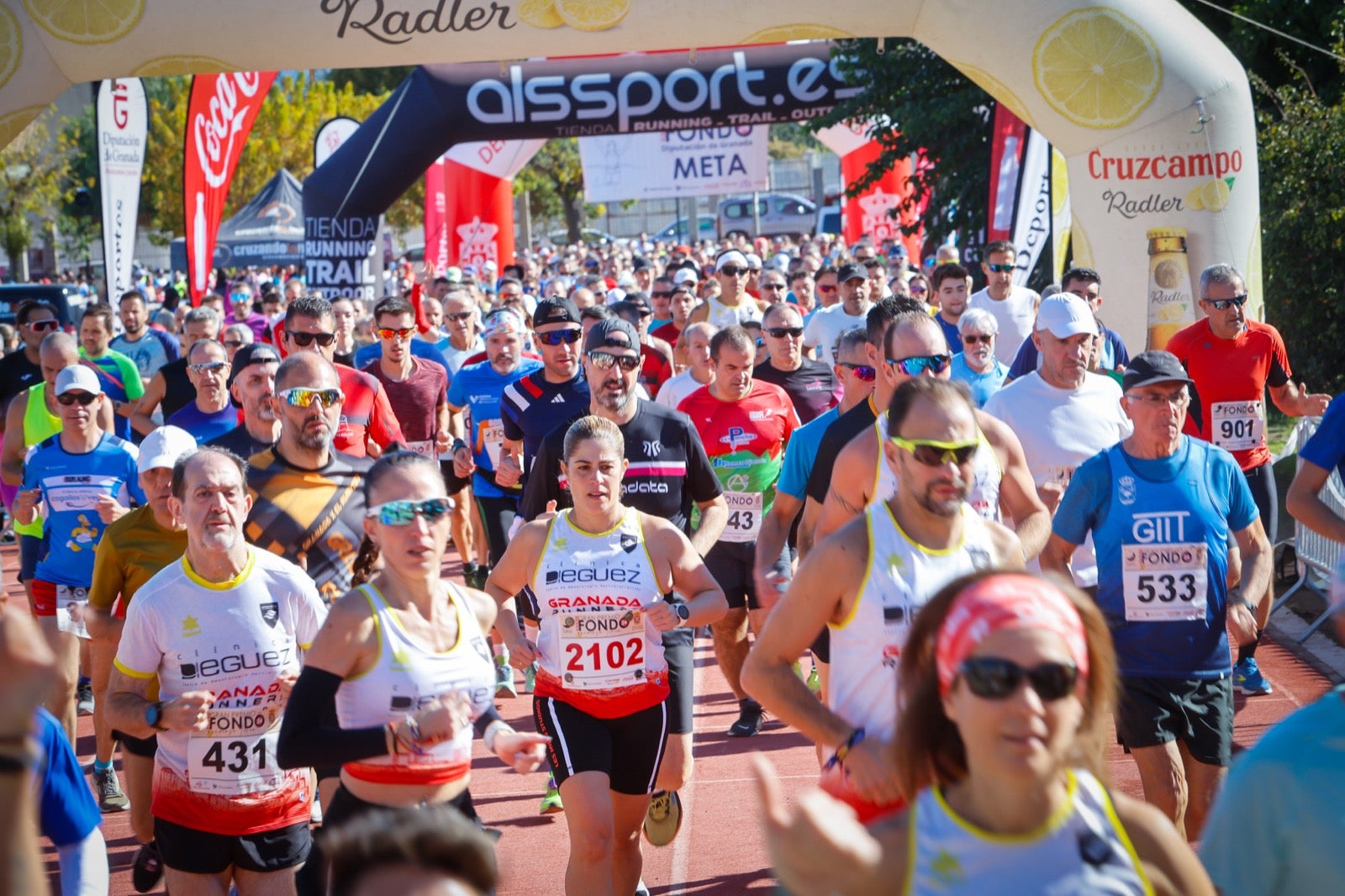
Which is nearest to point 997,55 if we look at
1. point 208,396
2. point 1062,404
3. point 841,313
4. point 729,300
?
point 841,313

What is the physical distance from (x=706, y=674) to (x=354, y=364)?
3.71 m

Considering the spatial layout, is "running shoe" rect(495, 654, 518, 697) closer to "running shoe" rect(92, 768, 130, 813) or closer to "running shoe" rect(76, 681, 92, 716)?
"running shoe" rect(92, 768, 130, 813)

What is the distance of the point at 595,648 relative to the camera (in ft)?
16.5

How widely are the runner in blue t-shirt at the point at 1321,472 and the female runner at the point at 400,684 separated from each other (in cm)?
323

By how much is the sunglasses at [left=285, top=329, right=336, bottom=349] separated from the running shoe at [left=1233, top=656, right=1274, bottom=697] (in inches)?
202

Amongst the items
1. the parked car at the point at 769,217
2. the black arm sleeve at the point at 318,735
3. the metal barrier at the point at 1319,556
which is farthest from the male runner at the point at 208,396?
the parked car at the point at 769,217

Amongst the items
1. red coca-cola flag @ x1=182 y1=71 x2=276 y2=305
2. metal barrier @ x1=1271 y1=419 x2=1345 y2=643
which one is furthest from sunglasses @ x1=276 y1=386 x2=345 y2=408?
red coca-cola flag @ x1=182 y1=71 x2=276 y2=305

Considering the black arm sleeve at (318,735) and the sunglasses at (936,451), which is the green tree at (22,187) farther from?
the sunglasses at (936,451)

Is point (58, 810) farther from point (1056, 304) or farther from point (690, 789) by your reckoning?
point (1056, 304)

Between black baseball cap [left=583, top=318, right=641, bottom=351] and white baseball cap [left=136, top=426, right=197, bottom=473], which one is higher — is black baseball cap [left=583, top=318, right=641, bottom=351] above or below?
above

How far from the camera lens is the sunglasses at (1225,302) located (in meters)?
7.97

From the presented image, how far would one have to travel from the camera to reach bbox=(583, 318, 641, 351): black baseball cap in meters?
6.49

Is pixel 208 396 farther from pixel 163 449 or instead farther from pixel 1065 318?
pixel 1065 318

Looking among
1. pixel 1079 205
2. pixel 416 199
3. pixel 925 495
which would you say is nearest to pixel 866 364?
pixel 925 495
